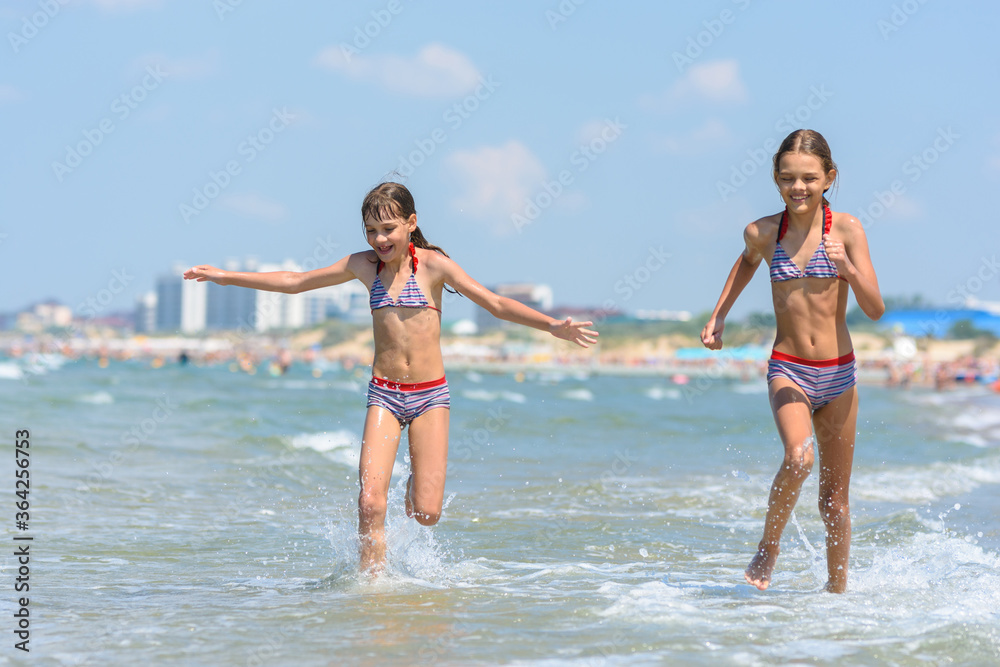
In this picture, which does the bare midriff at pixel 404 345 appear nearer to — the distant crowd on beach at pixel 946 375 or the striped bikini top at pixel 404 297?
the striped bikini top at pixel 404 297

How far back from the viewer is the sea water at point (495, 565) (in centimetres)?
436

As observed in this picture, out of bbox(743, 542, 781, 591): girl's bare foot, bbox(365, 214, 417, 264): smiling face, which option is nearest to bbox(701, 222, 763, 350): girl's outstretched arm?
bbox(743, 542, 781, 591): girl's bare foot

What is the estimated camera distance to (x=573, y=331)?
204 inches

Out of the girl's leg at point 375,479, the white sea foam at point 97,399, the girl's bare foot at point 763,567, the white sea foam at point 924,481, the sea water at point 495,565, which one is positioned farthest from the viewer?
the white sea foam at point 97,399

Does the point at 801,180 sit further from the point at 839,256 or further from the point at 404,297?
the point at 404,297

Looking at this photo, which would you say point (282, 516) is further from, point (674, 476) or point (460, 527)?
point (674, 476)

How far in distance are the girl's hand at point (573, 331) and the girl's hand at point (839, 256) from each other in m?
1.16

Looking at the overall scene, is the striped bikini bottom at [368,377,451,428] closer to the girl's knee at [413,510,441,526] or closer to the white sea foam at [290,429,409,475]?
the girl's knee at [413,510,441,526]

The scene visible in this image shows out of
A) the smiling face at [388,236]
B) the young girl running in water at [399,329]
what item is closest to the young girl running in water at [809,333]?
the young girl running in water at [399,329]

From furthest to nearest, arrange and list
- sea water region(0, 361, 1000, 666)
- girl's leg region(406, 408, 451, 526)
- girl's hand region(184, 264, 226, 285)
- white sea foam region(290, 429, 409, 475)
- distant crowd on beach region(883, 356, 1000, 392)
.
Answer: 1. distant crowd on beach region(883, 356, 1000, 392)
2. white sea foam region(290, 429, 409, 475)
3. girl's leg region(406, 408, 451, 526)
4. girl's hand region(184, 264, 226, 285)
5. sea water region(0, 361, 1000, 666)

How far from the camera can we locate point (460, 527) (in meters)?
8.02

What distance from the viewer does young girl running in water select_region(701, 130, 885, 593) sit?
490 centimetres

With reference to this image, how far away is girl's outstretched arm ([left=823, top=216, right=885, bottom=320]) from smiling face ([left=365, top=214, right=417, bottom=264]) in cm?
211

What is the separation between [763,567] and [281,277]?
2.85 meters
